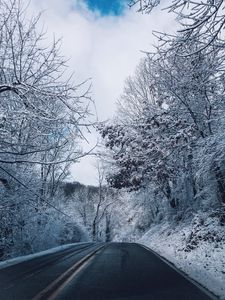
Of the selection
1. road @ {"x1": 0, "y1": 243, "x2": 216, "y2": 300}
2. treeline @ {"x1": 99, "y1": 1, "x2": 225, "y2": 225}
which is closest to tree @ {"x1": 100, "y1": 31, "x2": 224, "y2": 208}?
treeline @ {"x1": 99, "y1": 1, "x2": 225, "y2": 225}

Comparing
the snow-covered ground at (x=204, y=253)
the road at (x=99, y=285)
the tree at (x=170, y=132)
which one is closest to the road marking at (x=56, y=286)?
the road at (x=99, y=285)

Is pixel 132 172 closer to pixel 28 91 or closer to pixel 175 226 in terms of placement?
pixel 175 226

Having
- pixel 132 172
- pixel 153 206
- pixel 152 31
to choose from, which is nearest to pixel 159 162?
pixel 132 172

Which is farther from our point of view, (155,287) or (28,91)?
(28,91)

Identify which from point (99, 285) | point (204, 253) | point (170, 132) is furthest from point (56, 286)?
point (170, 132)

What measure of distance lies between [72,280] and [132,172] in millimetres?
15101

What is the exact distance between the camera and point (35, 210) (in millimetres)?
21047

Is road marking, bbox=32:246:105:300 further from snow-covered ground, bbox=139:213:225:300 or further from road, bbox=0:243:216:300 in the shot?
snow-covered ground, bbox=139:213:225:300

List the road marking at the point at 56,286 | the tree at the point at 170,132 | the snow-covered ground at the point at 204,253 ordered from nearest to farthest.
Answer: the road marking at the point at 56,286 < the snow-covered ground at the point at 204,253 < the tree at the point at 170,132

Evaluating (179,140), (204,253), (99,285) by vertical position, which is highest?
(179,140)

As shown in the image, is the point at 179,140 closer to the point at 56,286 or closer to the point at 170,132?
the point at 170,132

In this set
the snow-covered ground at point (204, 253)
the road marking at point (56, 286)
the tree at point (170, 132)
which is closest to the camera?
the road marking at point (56, 286)

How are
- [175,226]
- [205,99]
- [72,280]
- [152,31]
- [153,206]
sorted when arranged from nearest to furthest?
[152,31] < [72,280] < [205,99] < [175,226] < [153,206]

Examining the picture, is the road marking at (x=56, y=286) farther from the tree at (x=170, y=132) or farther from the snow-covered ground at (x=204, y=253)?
the tree at (x=170, y=132)
